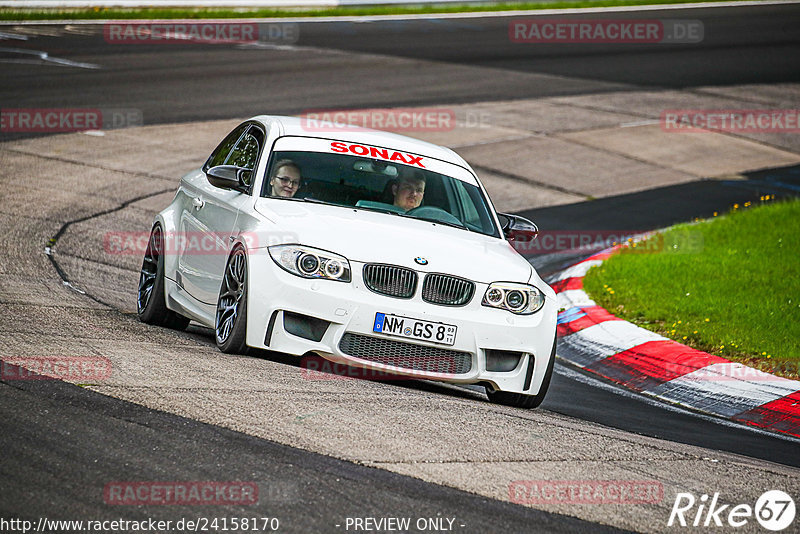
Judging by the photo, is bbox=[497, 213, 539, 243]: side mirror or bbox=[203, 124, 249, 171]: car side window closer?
bbox=[497, 213, 539, 243]: side mirror

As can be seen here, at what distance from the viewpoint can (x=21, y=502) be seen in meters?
4.40

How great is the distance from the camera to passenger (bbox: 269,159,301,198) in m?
7.95

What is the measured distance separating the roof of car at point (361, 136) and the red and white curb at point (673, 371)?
79.9 inches

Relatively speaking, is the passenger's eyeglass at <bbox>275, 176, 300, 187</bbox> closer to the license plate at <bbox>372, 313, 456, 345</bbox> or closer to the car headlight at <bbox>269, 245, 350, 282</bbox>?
the car headlight at <bbox>269, 245, 350, 282</bbox>

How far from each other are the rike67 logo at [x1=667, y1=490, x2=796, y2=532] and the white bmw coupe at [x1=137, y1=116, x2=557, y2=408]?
2021mm

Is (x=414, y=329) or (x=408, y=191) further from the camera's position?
(x=408, y=191)

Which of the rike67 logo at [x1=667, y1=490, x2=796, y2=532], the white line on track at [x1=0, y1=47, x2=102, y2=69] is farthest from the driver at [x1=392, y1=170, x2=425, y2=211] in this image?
the white line on track at [x1=0, y1=47, x2=102, y2=69]

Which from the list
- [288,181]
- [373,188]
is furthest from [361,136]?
[288,181]

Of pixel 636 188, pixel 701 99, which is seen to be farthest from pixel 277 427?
pixel 701 99

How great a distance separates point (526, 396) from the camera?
24.3 feet

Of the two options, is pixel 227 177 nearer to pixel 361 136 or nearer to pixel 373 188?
pixel 373 188

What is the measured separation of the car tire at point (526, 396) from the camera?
740cm

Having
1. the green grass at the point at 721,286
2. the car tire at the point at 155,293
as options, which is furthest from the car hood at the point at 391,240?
the green grass at the point at 721,286

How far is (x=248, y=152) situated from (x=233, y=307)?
173 centimetres
